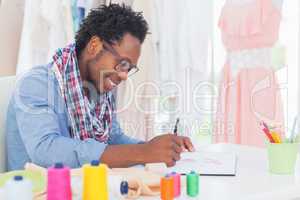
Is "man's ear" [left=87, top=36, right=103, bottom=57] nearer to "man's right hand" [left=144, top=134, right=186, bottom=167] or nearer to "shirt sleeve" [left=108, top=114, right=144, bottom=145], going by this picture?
"shirt sleeve" [left=108, top=114, right=144, bottom=145]

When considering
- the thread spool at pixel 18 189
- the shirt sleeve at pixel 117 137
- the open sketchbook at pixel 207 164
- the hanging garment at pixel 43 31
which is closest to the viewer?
the thread spool at pixel 18 189

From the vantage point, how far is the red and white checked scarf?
127cm

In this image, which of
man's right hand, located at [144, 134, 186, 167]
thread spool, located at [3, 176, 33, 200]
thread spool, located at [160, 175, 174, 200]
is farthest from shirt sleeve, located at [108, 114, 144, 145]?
thread spool, located at [3, 176, 33, 200]

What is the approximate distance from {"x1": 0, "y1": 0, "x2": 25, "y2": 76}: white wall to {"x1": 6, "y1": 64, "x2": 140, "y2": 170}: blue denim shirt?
116 cm

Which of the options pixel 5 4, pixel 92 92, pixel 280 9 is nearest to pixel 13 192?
pixel 92 92

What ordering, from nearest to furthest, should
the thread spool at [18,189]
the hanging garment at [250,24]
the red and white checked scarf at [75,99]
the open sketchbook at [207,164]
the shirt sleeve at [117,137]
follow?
1. the thread spool at [18,189]
2. the open sketchbook at [207,164]
3. the red and white checked scarf at [75,99]
4. the shirt sleeve at [117,137]
5. the hanging garment at [250,24]

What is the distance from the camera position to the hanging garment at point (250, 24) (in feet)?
6.23

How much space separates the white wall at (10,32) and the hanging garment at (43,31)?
91 mm

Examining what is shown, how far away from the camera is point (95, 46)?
134 cm

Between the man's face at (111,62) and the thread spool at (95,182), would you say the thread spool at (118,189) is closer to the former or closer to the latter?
the thread spool at (95,182)

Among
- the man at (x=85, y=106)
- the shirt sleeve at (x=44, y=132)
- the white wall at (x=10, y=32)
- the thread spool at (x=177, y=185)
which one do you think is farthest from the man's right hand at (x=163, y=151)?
the white wall at (x=10, y=32)

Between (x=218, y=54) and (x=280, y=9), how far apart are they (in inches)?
14.0

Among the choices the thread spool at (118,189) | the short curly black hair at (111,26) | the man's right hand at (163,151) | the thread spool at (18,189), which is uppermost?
the short curly black hair at (111,26)

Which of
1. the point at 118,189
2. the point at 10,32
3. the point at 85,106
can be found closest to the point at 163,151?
the point at 118,189
